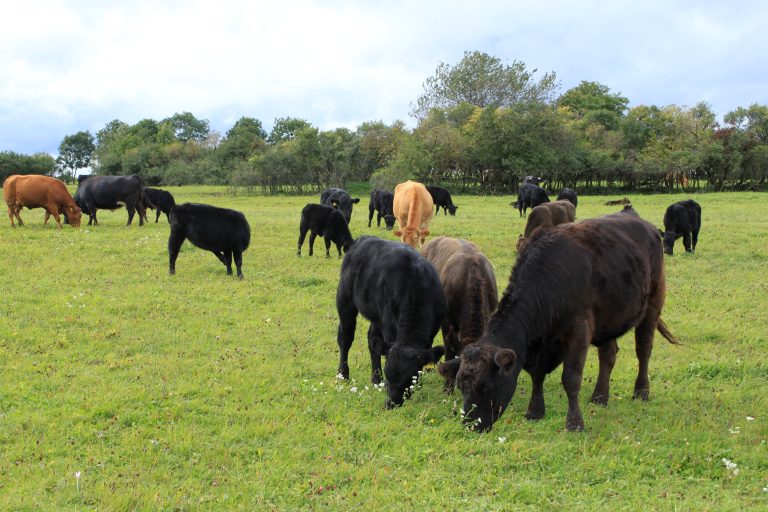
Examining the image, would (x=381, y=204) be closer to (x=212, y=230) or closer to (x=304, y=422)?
(x=212, y=230)

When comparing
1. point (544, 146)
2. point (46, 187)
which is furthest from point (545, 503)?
point (544, 146)

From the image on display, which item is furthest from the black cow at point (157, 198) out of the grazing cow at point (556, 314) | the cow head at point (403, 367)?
the grazing cow at point (556, 314)

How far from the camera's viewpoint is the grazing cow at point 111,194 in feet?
68.6

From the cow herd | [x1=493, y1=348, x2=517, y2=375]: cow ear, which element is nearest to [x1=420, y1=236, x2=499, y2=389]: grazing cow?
the cow herd

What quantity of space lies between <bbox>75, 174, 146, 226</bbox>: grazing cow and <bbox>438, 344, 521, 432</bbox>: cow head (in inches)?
723

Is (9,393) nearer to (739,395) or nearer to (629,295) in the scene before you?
(629,295)

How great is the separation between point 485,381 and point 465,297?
1489 mm

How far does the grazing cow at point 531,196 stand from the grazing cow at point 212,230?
1532 centimetres

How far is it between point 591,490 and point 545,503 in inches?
17.1

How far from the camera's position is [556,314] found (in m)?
5.37

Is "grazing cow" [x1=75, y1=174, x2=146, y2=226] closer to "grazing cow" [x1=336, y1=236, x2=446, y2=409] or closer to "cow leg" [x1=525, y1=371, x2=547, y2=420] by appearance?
"grazing cow" [x1=336, y1=236, x2=446, y2=409]

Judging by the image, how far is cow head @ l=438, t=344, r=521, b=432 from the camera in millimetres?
5027

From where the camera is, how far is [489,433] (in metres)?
5.22

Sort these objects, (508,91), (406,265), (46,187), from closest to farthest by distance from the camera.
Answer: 1. (406,265)
2. (46,187)
3. (508,91)
